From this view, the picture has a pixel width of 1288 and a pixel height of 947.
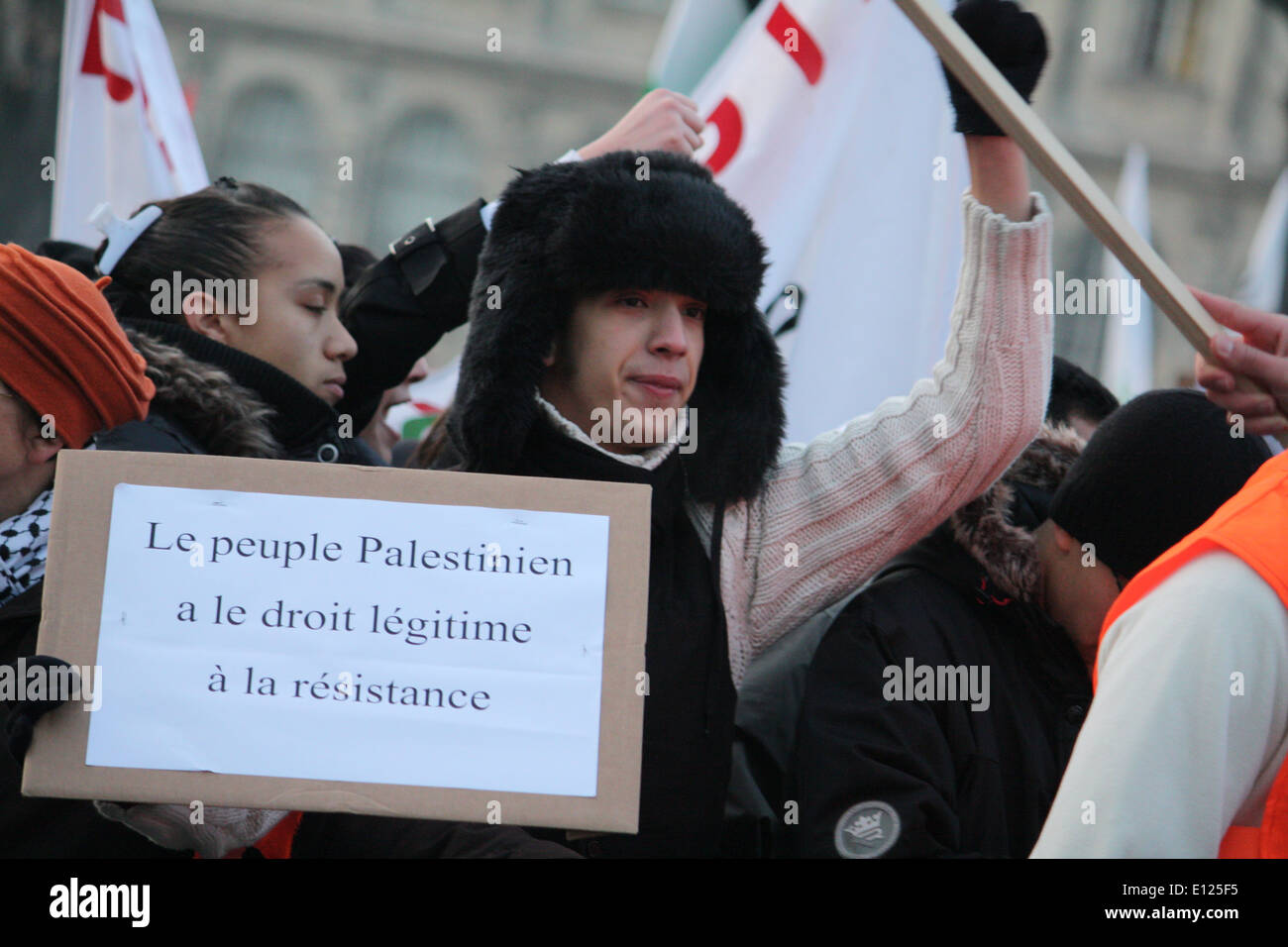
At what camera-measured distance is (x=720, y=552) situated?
7.84 ft

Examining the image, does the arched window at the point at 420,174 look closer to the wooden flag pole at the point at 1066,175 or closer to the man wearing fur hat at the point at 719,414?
the man wearing fur hat at the point at 719,414

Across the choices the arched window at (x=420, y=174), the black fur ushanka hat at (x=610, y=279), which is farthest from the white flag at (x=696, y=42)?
the arched window at (x=420, y=174)

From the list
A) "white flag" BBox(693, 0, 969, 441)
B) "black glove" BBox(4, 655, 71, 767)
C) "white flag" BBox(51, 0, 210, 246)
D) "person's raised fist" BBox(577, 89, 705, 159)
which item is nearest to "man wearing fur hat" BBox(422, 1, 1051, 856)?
"person's raised fist" BBox(577, 89, 705, 159)

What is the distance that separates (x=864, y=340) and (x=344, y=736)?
1941mm

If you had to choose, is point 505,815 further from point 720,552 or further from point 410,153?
point 410,153

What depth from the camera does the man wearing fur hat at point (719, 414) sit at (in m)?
2.35

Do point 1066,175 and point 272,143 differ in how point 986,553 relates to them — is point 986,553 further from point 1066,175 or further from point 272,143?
point 272,143

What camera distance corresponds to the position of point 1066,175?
187 centimetres

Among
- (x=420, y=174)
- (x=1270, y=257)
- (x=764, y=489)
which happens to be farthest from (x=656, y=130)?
(x=420, y=174)

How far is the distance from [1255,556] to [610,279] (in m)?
1.20

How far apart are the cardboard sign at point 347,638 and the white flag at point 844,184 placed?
1630mm
